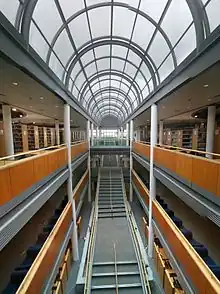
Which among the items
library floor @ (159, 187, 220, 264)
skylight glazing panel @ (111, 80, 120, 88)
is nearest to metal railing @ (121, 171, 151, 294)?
library floor @ (159, 187, 220, 264)

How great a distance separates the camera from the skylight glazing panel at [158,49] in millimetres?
7770

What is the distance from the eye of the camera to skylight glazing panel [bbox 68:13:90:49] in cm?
756

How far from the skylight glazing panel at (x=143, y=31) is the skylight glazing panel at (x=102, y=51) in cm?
220

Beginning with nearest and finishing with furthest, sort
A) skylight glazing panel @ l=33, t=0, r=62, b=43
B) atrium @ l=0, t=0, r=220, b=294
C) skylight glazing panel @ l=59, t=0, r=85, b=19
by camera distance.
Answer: atrium @ l=0, t=0, r=220, b=294 → skylight glazing panel @ l=33, t=0, r=62, b=43 → skylight glazing panel @ l=59, t=0, r=85, b=19

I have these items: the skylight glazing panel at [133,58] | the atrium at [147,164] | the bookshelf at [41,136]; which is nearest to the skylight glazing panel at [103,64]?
the atrium at [147,164]

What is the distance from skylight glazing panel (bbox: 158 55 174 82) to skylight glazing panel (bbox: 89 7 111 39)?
320 cm

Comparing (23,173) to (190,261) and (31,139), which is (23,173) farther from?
(31,139)

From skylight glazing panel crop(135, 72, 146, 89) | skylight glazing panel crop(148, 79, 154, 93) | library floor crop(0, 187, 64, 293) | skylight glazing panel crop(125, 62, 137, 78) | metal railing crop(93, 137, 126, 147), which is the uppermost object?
skylight glazing panel crop(125, 62, 137, 78)

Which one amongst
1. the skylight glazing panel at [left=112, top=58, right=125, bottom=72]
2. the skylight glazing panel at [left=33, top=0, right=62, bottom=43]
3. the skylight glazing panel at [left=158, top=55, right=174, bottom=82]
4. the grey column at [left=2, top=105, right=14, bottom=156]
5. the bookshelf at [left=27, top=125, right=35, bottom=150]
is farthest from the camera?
the bookshelf at [left=27, top=125, right=35, bottom=150]

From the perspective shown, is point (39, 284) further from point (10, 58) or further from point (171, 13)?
point (171, 13)

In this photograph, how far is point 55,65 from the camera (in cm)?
798

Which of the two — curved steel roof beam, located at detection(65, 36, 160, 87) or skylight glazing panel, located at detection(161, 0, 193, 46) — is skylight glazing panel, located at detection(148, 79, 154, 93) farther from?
skylight glazing panel, located at detection(161, 0, 193, 46)

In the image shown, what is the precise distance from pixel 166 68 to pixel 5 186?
7809 mm

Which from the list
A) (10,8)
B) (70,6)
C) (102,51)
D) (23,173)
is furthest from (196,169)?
(102,51)
